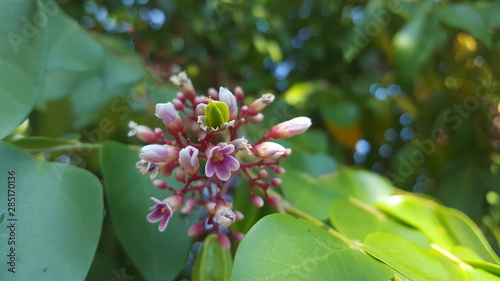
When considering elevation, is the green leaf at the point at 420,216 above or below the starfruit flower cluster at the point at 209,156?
below

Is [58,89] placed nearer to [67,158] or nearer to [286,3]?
[67,158]

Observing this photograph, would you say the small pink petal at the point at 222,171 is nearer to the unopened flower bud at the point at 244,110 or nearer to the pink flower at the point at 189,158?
the pink flower at the point at 189,158

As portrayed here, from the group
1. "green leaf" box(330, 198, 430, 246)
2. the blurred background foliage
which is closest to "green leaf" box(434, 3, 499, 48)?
the blurred background foliage

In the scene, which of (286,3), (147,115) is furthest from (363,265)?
(286,3)

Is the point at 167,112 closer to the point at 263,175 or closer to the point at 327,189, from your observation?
the point at 263,175

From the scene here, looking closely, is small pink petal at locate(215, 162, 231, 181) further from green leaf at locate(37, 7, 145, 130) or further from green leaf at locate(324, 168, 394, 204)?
green leaf at locate(37, 7, 145, 130)

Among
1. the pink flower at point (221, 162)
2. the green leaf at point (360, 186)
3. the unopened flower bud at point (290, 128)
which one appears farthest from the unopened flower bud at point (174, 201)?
the green leaf at point (360, 186)
